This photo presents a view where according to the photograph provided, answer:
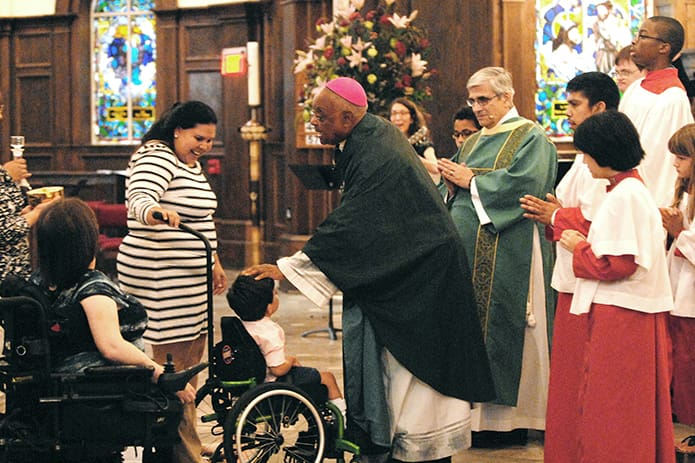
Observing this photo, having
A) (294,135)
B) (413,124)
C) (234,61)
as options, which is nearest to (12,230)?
(413,124)

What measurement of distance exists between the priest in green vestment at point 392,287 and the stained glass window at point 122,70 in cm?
1003

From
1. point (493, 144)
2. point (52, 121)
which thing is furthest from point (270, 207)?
point (493, 144)

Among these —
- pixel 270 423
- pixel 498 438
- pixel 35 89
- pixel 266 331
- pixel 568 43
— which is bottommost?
pixel 498 438

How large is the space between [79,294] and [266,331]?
0.88 metres

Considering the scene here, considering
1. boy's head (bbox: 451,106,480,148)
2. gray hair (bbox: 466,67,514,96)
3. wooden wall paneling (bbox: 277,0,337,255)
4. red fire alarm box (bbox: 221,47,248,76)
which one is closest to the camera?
gray hair (bbox: 466,67,514,96)

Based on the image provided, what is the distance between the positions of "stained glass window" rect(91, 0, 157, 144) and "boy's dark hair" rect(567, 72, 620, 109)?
9736 millimetres

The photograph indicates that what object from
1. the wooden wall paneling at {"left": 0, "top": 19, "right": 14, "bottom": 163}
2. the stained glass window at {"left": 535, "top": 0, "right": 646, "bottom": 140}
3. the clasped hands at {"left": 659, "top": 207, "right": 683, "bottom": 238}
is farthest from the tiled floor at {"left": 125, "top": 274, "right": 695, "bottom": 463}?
the wooden wall paneling at {"left": 0, "top": 19, "right": 14, "bottom": 163}

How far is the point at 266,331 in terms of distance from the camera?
414 centimetres

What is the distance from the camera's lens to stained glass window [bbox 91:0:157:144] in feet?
44.7

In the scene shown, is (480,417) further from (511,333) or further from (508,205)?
(508,205)

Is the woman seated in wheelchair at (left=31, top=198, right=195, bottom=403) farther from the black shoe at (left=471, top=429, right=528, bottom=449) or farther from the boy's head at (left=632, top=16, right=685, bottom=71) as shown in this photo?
the boy's head at (left=632, top=16, right=685, bottom=71)

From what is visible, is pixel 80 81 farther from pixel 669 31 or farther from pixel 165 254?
pixel 669 31

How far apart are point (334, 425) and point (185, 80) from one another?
9256 millimetres

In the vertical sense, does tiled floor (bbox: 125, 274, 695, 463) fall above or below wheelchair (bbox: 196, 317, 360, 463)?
below
